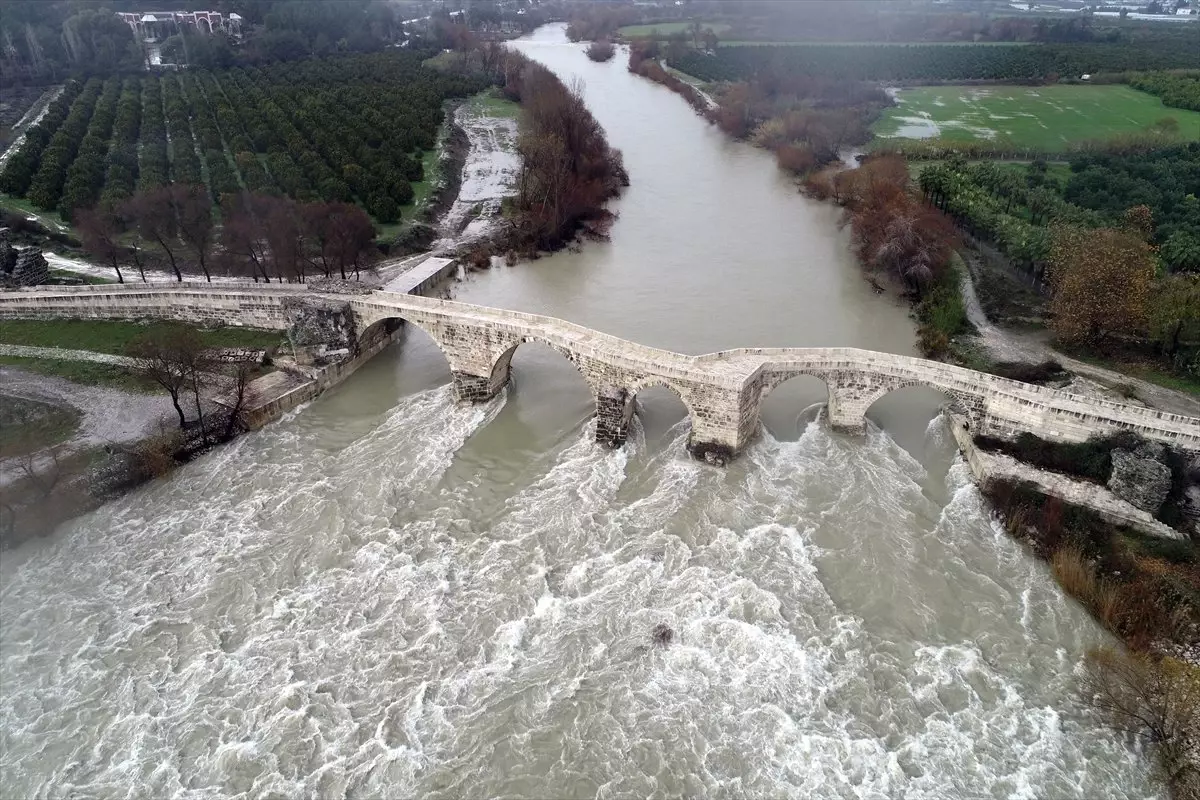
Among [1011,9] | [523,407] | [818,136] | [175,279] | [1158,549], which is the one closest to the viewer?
[1158,549]

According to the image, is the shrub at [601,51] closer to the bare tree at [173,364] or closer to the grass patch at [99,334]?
the grass patch at [99,334]

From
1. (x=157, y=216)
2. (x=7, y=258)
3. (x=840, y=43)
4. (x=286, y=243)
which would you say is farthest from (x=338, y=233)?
(x=840, y=43)

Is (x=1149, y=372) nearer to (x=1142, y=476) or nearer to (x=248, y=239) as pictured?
(x=1142, y=476)

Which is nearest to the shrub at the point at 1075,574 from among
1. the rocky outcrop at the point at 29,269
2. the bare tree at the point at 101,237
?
the bare tree at the point at 101,237

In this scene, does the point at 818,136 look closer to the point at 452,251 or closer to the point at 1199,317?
the point at 452,251

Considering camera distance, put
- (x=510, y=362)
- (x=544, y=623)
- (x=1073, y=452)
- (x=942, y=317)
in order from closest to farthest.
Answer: (x=544, y=623) < (x=1073, y=452) < (x=510, y=362) < (x=942, y=317)

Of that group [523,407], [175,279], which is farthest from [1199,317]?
[175,279]

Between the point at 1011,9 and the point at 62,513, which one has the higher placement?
the point at 1011,9
